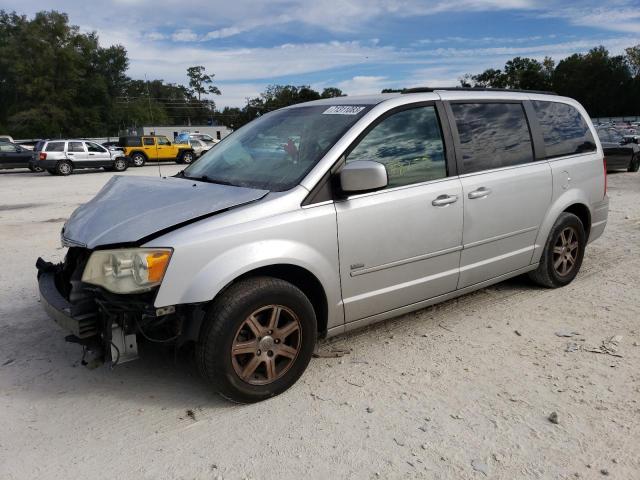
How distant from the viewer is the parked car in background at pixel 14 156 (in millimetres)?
24484

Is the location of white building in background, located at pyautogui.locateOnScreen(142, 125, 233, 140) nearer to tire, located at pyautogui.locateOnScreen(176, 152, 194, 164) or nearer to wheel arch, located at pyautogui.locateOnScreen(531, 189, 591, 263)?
tire, located at pyautogui.locateOnScreen(176, 152, 194, 164)

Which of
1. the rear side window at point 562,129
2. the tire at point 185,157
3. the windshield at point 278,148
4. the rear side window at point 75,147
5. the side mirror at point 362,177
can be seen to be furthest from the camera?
the tire at point 185,157

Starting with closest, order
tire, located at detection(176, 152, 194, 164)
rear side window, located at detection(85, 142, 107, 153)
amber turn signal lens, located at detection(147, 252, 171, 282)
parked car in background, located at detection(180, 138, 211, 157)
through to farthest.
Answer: amber turn signal lens, located at detection(147, 252, 171, 282) → rear side window, located at detection(85, 142, 107, 153) → tire, located at detection(176, 152, 194, 164) → parked car in background, located at detection(180, 138, 211, 157)

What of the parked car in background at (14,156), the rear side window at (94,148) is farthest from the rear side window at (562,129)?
the parked car in background at (14,156)

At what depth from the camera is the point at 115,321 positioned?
113 inches

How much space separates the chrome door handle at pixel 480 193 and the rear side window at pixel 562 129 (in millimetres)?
1029

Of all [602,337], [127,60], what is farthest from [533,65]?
[602,337]

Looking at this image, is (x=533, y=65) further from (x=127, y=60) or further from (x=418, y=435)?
(x=418, y=435)

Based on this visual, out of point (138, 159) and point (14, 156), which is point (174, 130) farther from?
point (14, 156)

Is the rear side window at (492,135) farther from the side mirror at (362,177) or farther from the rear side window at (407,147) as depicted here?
the side mirror at (362,177)

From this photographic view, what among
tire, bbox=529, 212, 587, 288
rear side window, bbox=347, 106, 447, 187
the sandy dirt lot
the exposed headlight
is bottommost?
the sandy dirt lot

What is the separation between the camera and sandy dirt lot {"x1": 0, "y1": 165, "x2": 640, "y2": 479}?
8.40 feet

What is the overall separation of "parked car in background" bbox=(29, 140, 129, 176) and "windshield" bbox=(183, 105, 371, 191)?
2134cm

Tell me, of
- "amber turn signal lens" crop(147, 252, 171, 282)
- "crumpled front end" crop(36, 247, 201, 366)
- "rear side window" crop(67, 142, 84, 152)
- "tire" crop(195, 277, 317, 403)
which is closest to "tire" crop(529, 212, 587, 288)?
"tire" crop(195, 277, 317, 403)
